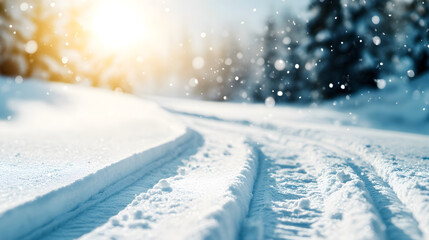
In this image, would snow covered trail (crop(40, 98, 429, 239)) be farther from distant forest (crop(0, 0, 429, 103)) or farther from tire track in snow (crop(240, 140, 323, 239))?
distant forest (crop(0, 0, 429, 103))

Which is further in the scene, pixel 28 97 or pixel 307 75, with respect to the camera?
pixel 307 75

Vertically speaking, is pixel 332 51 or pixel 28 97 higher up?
pixel 332 51

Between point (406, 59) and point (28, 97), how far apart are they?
2454 cm

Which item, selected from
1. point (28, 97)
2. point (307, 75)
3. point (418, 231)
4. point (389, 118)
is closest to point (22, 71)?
point (28, 97)

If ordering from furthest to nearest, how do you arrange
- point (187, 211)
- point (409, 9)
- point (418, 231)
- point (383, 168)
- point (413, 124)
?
point (409, 9), point (413, 124), point (383, 168), point (187, 211), point (418, 231)

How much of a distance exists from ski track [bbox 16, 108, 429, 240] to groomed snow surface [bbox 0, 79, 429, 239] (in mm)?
15

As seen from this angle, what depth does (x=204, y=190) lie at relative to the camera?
189 inches

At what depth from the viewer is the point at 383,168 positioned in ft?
20.7

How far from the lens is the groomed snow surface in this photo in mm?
3467

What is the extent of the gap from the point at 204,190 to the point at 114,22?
27.2 metres

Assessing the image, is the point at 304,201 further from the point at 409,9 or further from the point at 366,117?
the point at 409,9

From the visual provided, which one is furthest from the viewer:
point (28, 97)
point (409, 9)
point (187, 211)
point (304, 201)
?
point (409, 9)

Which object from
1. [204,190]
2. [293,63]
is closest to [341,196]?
[204,190]

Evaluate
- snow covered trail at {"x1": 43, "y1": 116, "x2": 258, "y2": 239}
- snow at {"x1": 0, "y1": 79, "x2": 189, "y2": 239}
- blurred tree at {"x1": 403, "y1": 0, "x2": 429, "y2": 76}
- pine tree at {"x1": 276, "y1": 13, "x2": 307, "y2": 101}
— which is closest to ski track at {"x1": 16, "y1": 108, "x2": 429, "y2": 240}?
snow covered trail at {"x1": 43, "y1": 116, "x2": 258, "y2": 239}
